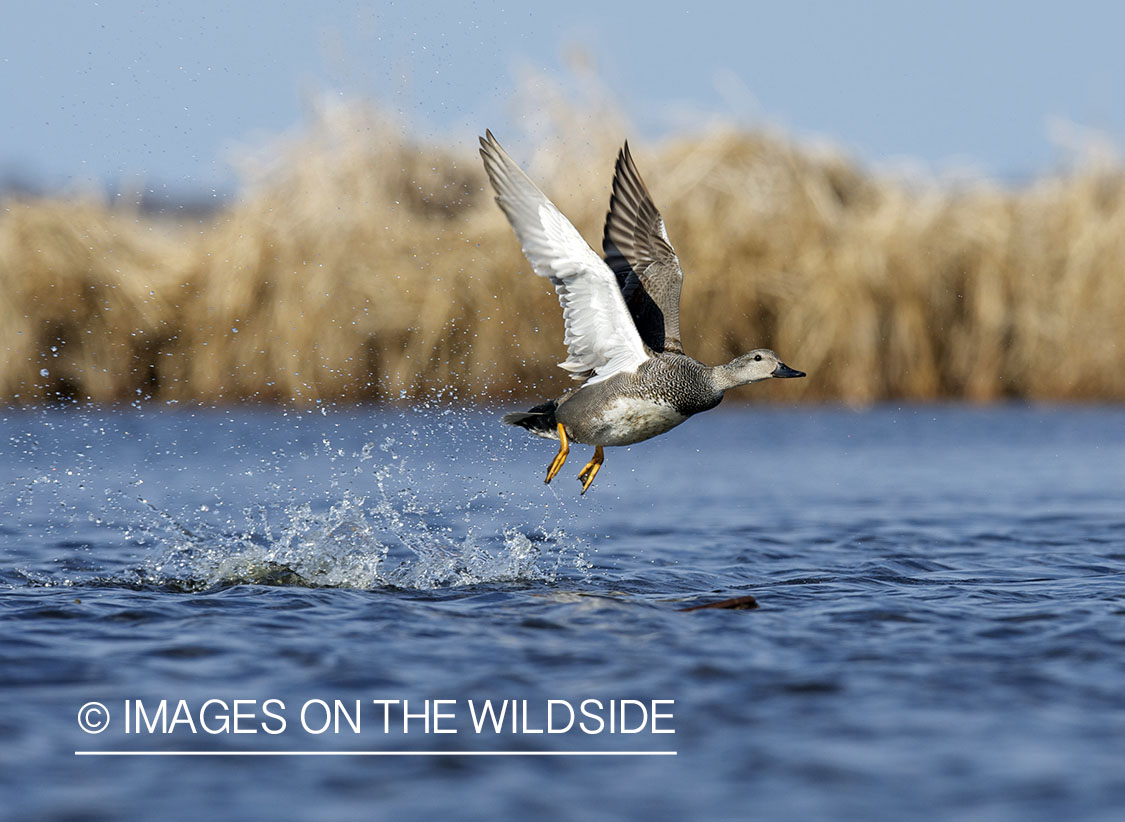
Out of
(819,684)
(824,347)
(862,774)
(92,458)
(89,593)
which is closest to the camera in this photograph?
(862,774)

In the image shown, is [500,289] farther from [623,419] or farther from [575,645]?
[575,645]

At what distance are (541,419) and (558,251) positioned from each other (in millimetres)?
1270

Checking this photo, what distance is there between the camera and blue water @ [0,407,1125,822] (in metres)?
4.20

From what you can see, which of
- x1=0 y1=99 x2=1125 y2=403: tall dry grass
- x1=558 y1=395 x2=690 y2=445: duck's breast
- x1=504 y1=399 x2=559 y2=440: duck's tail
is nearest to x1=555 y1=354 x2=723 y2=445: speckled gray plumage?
x1=558 y1=395 x2=690 y2=445: duck's breast

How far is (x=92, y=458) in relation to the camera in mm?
13609

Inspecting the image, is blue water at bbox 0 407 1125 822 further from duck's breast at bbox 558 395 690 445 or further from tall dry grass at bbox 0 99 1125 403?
tall dry grass at bbox 0 99 1125 403

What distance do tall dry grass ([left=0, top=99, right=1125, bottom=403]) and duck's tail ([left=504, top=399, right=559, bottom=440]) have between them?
8245 millimetres

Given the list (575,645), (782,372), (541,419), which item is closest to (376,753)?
(575,645)

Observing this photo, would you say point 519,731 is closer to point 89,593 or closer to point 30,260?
A: point 89,593

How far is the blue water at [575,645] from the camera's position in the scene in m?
4.20

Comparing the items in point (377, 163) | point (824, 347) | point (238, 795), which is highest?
point (377, 163)

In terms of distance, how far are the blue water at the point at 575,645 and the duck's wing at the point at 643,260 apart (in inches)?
54.5

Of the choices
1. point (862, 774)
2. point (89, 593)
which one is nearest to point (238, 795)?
point (862, 774)

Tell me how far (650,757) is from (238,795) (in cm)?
126
